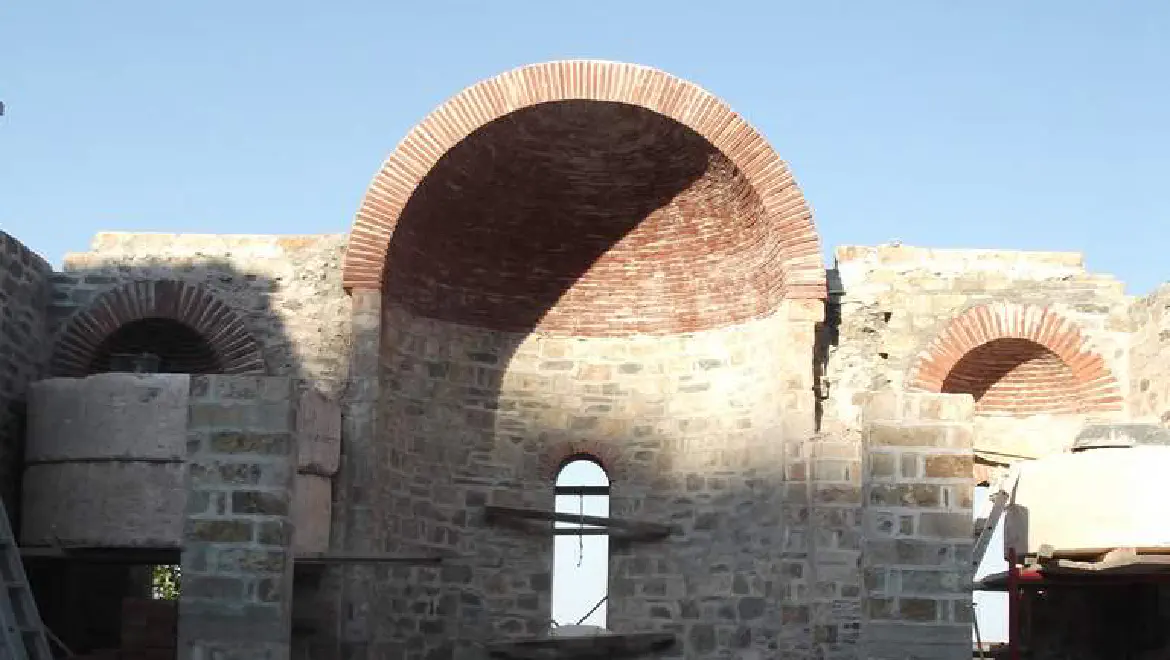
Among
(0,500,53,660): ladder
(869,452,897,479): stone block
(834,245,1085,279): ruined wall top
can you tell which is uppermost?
(834,245,1085,279): ruined wall top

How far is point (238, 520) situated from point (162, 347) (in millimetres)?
6104

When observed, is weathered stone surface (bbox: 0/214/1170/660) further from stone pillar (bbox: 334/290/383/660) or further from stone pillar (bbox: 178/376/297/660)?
stone pillar (bbox: 178/376/297/660)

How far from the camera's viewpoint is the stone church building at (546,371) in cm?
1292

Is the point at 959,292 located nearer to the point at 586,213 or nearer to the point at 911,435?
the point at 586,213

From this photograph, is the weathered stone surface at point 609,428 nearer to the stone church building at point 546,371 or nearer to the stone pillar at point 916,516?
the stone church building at point 546,371

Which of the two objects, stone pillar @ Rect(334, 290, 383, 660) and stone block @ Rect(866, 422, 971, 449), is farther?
stone pillar @ Rect(334, 290, 383, 660)

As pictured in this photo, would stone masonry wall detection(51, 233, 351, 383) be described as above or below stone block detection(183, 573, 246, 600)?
above

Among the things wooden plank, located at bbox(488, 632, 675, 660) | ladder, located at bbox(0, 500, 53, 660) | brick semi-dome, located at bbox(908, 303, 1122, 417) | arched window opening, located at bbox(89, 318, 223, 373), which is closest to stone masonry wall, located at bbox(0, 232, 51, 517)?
arched window opening, located at bbox(89, 318, 223, 373)

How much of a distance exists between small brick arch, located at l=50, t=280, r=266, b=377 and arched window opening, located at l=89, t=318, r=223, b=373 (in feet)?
0.30

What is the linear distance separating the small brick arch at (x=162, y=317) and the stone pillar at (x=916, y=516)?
6839mm

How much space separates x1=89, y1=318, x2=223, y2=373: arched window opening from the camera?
14039mm

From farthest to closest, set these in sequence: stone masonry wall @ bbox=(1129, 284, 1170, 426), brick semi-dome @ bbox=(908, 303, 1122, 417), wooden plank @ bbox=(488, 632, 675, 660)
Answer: brick semi-dome @ bbox=(908, 303, 1122, 417)
wooden plank @ bbox=(488, 632, 675, 660)
stone masonry wall @ bbox=(1129, 284, 1170, 426)

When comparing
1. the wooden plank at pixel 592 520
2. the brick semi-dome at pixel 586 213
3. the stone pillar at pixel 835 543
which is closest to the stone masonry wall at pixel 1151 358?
the stone pillar at pixel 835 543

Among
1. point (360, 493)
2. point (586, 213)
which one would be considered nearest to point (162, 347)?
point (360, 493)
